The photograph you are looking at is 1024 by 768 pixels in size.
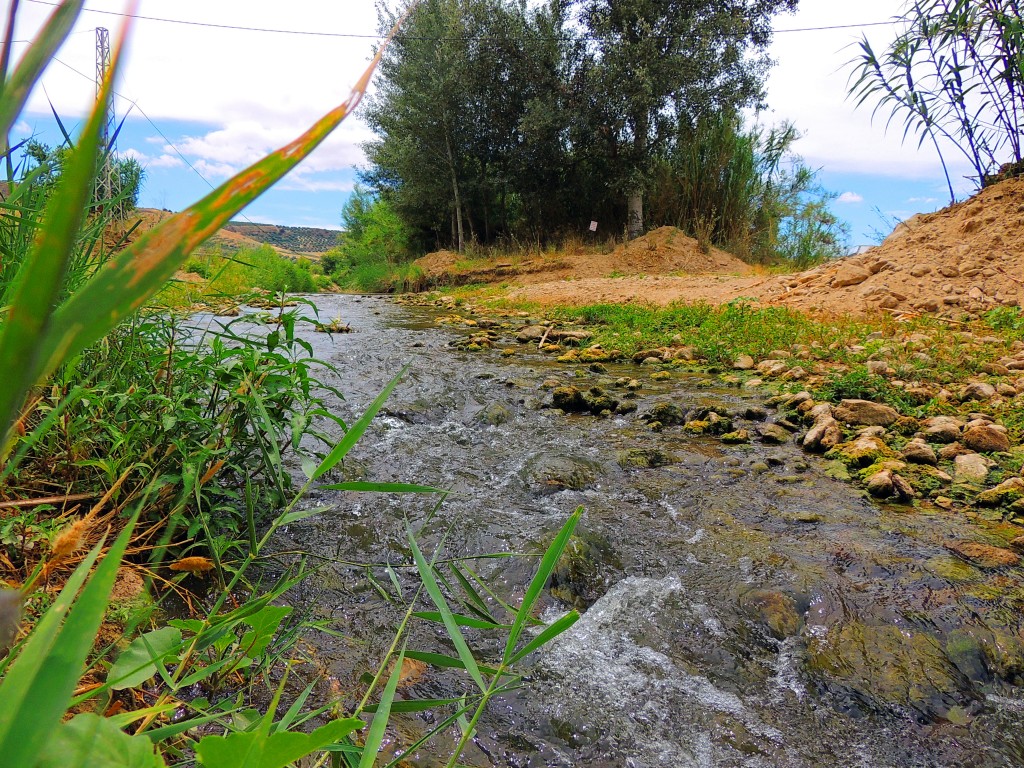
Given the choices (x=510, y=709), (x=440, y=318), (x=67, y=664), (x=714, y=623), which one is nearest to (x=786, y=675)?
(x=714, y=623)

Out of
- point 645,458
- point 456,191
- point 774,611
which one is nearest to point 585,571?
point 774,611

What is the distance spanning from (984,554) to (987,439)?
1092mm

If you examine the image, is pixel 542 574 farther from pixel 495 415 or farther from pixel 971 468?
pixel 495 415

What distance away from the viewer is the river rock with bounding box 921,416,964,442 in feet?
10.4

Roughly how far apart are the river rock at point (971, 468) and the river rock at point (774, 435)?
80 cm

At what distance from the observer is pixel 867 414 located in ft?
11.5

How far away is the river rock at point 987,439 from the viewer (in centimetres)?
301

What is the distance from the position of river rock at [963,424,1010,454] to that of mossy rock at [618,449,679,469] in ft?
4.72

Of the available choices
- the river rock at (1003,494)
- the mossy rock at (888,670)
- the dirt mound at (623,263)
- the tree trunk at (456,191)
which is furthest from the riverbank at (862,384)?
the tree trunk at (456,191)

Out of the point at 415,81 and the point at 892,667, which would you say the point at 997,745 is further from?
the point at 415,81

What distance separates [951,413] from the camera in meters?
3.49

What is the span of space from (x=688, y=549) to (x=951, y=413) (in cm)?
216

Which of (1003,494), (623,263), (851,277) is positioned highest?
(623,263)

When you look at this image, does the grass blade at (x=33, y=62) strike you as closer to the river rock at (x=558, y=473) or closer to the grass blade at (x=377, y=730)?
the grass blade at (x=377, y=730)
